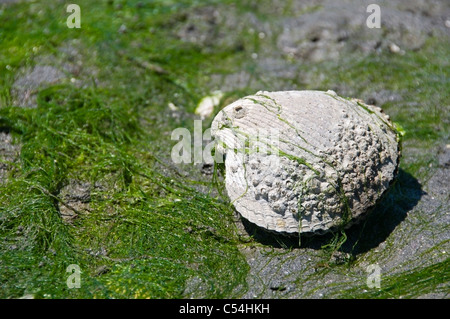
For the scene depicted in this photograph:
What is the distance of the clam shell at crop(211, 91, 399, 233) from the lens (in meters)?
4.12

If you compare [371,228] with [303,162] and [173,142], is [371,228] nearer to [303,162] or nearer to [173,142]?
[303,162]

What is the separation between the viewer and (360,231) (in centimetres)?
450

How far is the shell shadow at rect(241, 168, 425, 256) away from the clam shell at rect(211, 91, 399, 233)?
0.18m

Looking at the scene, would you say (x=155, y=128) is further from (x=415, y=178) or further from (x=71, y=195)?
(x=415, y=178)

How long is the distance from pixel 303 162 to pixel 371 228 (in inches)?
38.7

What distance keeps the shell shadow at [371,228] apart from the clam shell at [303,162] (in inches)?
7.1

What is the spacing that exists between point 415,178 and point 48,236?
334cm

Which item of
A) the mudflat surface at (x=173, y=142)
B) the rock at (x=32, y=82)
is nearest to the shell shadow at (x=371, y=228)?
the mudflat surface at (x=173, y=142)

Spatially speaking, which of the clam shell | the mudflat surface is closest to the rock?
the mudflat surface

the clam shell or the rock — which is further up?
the clam shell

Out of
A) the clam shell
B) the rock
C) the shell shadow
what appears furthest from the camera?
the rock

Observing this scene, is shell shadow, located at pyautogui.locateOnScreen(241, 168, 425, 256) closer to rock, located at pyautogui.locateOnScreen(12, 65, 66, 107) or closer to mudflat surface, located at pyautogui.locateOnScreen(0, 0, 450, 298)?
mudflat surface, located at pyautogui.locateOnScreen(0, 0, 450, 298)

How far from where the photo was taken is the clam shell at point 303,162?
13.5 ft
